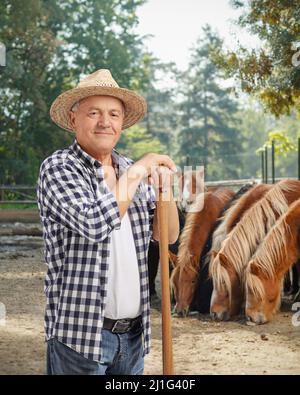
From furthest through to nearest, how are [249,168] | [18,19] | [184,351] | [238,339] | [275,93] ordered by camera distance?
[249,168] → [18,19] → [275,93] → [238,339] → [184,351]

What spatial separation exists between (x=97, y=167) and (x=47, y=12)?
2674cm

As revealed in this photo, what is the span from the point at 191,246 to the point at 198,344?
1.70 metres

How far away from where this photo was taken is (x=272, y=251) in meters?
6.96

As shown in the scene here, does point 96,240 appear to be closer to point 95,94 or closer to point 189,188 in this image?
point 95,94

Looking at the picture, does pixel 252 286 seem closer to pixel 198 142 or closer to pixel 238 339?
pixel 238 339

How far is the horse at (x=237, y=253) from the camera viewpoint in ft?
22.8

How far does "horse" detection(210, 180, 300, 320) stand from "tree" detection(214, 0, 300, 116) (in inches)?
272

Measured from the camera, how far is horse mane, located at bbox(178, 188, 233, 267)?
7545 mm

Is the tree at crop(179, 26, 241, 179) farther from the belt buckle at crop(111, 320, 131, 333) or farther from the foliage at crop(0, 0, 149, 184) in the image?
the belt buckle at crop(111, 320, 131, 333)

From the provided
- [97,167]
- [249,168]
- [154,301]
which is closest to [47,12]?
[154,301]

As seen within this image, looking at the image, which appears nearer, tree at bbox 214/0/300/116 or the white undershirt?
the white undershirt

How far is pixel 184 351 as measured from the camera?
5801mm

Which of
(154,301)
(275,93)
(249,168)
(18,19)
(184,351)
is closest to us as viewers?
(184,351)

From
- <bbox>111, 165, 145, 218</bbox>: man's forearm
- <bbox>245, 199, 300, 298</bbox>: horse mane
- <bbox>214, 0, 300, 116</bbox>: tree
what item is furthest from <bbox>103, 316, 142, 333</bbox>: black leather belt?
<bbox>214, 0, 300, 116</bbox>: tree
